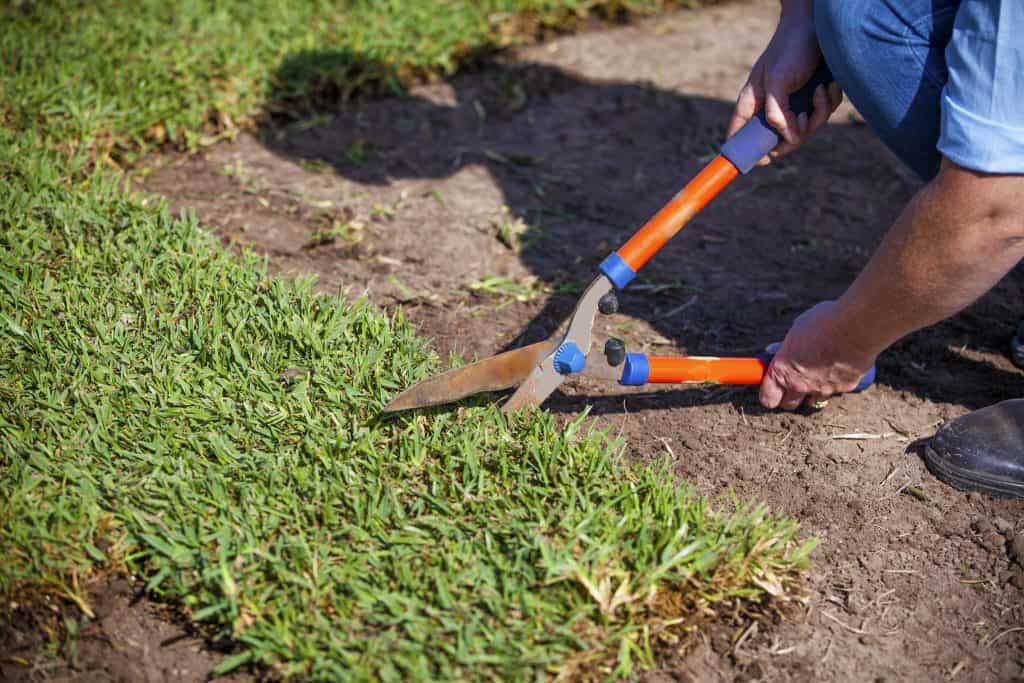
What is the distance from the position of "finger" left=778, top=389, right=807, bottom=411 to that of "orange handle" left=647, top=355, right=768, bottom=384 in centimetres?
9

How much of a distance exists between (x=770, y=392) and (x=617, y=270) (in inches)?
20.8

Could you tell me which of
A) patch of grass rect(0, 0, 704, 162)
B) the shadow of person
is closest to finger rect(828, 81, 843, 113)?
the shadow of person

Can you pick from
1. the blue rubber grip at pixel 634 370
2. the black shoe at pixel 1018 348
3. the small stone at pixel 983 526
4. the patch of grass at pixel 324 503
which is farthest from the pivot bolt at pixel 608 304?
the black shoe at pixel 1018 348

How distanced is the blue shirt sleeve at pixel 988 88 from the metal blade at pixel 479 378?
87 centimetres

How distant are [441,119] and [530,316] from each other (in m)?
1.23

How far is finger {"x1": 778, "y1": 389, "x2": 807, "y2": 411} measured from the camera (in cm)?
227

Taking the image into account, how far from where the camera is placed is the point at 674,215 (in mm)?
2078

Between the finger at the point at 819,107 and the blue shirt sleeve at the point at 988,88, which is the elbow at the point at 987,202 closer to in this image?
the blue shirt sleeve at the point at 988,88

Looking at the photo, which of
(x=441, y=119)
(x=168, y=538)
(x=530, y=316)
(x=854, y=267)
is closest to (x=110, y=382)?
(x=168, y=538)

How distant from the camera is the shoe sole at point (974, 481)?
2.14 m

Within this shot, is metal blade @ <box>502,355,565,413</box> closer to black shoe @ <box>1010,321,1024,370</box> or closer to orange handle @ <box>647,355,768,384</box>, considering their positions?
orange handle @ <box>647,355,768,384</box>

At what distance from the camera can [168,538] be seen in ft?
6.14

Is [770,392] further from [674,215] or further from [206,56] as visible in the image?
[206,56]

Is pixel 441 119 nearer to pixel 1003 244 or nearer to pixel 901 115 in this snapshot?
pixel 901 115
